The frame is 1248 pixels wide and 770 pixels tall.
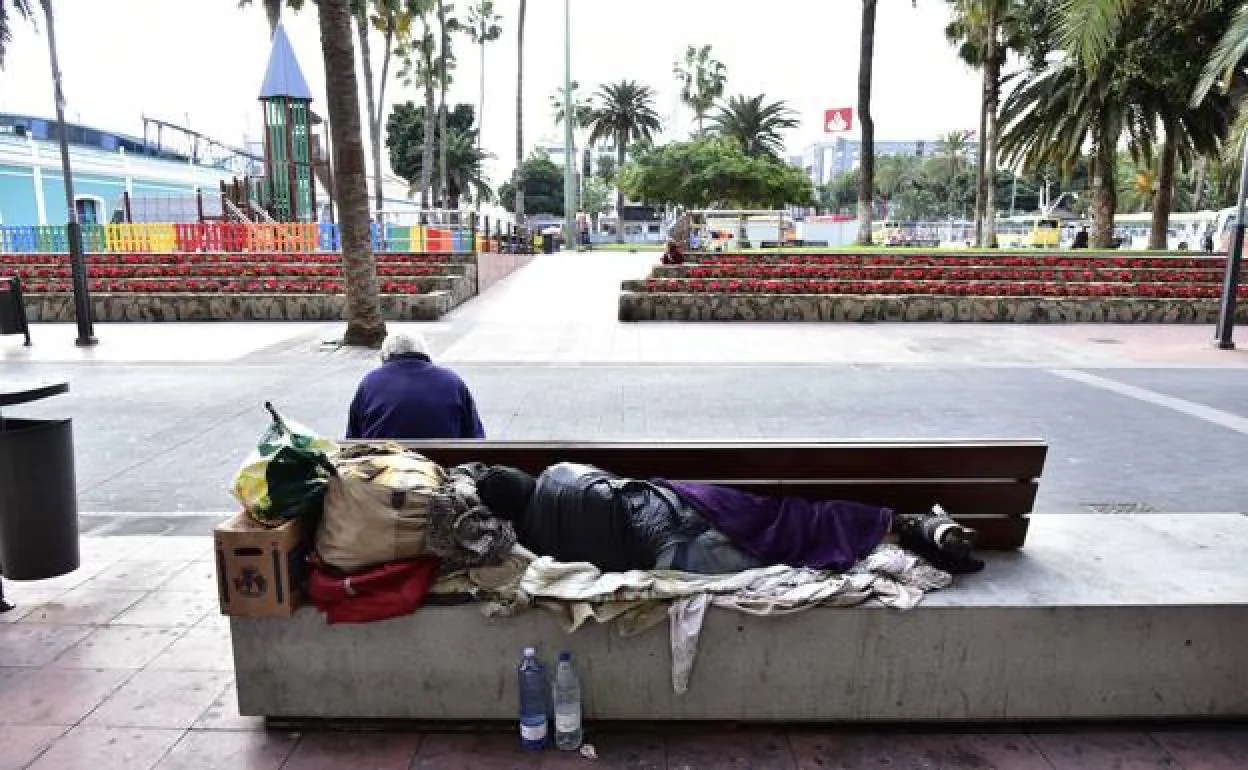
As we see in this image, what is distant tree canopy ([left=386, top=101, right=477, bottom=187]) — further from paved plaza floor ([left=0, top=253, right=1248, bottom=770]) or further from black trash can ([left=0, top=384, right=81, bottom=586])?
black trash can ([left=0, top=384, right=81, bottom=586])

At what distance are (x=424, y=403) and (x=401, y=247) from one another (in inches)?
790

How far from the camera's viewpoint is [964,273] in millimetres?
19359

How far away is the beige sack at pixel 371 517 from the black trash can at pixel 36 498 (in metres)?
2.01

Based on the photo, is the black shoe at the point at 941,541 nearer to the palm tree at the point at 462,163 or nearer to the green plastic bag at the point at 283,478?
the green plastic bag at the point at 283,478

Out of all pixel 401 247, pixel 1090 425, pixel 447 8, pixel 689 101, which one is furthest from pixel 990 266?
pixel 689 101

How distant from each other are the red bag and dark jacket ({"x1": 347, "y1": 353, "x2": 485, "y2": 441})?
1.33 meters

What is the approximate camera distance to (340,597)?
2992 mm

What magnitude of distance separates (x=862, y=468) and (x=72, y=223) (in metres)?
13.6

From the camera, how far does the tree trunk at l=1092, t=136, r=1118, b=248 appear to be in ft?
87.8

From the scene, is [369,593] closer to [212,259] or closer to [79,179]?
[212,259]

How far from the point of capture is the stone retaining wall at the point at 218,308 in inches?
661

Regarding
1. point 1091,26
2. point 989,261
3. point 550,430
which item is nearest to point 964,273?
point 989,261

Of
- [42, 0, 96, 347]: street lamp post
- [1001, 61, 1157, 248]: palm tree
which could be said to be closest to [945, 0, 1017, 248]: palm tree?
[1001, 61, 1157, 248]: palm tree

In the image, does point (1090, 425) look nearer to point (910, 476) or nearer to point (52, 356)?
point (910, 476)
